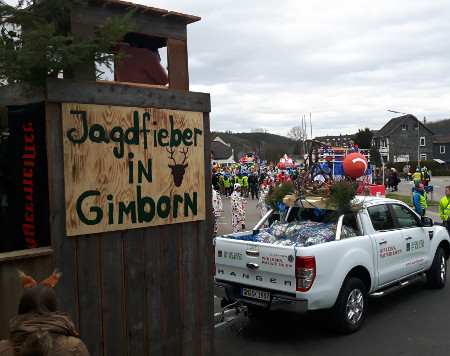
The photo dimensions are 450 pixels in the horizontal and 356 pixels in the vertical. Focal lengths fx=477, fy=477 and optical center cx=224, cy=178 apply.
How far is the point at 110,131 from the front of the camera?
12.4 feet

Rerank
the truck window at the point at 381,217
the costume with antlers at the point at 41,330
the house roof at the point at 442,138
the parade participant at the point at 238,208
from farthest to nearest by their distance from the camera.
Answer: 1. the house roof at the point at 442,138
2. the parade participant at the point at 238,208
3. the truck window at the point at 381,217
4. the costume with antlers at the point at 41,330

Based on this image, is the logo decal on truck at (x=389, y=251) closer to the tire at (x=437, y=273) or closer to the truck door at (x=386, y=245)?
the truck door at (x=386, y=245)

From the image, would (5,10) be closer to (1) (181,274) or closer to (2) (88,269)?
(2) (88,269)

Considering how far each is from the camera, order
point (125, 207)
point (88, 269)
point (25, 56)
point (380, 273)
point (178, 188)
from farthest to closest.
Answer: point (380, 273)
point (178, 188)
point (125, 207)
point (88, 269)
point (25, 56)

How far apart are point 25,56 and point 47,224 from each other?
4.39 ft

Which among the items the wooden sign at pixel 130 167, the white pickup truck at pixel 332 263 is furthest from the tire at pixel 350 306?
the wooden sign at pixel 130 167

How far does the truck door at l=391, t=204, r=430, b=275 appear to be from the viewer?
23.9 feet

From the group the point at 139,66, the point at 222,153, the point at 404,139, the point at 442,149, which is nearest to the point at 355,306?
the point at 139,66

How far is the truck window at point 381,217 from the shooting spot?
6824 mm

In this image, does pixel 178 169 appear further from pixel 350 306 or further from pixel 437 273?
pixel 437 273

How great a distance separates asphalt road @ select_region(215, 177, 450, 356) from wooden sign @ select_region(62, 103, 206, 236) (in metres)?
2.40

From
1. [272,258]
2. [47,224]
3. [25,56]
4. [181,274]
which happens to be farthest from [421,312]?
[25,56]

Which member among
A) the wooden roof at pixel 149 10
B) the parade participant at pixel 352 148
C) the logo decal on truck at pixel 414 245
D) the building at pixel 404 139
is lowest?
the logo decal on truck at pixel 414 245

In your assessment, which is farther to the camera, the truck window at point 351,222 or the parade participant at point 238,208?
the parade participant at point 238,208
